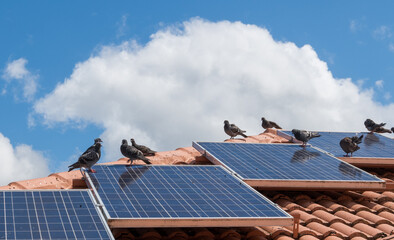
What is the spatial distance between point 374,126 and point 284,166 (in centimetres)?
805

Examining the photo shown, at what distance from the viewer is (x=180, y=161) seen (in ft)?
53.9

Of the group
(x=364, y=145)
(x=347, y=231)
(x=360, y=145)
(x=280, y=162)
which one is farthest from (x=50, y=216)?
(x=364, y=145)

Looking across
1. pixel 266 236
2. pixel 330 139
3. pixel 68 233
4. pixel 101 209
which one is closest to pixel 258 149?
pixel 330 139

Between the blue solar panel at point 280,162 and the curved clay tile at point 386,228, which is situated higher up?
the blue solar panel at point 280,162

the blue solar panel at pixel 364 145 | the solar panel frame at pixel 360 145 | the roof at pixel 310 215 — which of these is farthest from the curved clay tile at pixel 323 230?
the blue solar panel at pixel 364 145

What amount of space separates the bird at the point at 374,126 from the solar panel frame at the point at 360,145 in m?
0.49

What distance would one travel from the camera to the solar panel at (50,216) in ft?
30.9

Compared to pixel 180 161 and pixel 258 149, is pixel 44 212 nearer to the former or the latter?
pixel 180 161

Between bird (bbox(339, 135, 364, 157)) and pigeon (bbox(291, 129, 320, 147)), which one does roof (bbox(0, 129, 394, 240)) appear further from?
pigeon (bbox(291, 129, 320, 147))

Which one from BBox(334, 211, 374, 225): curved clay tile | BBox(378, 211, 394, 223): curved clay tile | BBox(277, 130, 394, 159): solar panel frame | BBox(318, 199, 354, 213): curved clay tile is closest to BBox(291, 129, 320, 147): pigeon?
BBox(277, 130, 394, 159): solar panel frame

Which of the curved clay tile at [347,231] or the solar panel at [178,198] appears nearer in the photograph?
the solar panel at [178,198]

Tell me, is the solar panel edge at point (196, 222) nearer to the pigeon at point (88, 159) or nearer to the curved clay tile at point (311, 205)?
the curved clay tile at point (311, 205)

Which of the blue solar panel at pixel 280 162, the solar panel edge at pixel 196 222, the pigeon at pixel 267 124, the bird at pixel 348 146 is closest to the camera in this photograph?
the solar panel edge at pixel 196 222

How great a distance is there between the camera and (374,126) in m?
22.1
